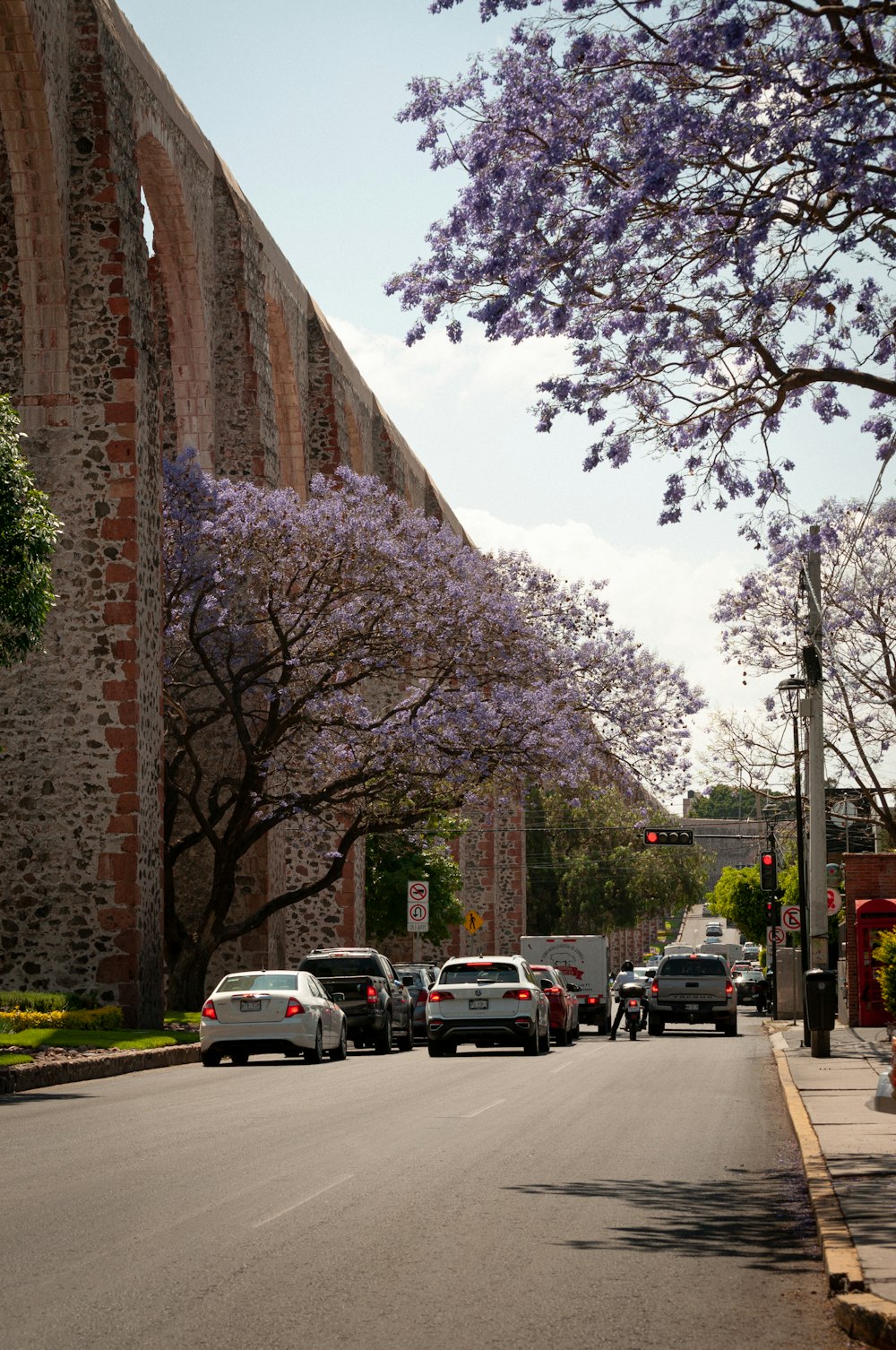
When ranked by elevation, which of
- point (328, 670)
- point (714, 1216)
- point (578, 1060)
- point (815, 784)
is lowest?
point (578, 1060)

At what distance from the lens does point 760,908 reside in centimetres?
9269

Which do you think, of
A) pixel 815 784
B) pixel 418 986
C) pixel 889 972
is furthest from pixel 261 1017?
pixel 418 986

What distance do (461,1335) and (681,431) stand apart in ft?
37.0

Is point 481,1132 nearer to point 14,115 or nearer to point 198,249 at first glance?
point 14,115

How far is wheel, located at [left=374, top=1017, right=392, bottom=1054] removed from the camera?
98.5 feet

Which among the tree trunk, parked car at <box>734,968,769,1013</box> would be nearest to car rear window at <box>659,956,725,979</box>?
the tree trunk

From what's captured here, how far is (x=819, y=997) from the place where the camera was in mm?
24391

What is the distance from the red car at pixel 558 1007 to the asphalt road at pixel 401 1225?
16.9 m

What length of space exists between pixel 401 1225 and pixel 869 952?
25.5m

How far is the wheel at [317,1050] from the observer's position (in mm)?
25125

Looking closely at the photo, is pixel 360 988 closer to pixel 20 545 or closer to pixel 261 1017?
pixel 261 1017

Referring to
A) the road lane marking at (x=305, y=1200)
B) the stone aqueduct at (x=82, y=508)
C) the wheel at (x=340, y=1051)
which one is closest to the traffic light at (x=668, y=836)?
the wheel at (x=340, y=1051)

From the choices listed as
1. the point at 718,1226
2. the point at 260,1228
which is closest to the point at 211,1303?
the point at 260,1228

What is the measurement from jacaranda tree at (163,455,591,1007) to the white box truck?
10189 mm
